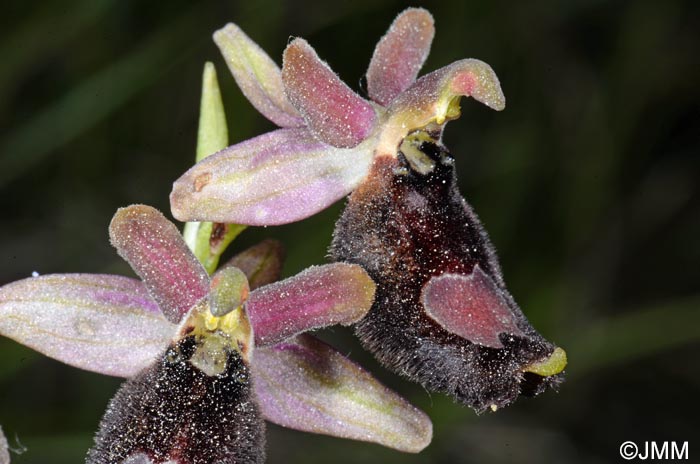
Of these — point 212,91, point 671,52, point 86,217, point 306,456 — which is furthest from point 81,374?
point 671,52

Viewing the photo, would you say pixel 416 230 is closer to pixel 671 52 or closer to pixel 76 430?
pixel 76 430

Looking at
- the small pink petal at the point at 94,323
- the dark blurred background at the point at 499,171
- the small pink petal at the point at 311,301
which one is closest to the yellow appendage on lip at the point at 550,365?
the small pink petal at the point at 311,301

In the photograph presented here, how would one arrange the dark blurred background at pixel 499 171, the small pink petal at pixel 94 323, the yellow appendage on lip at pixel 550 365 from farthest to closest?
1. the dark blurred background at pixel 499 171
2. the small pink petal at pixel 94 323
3. the yellow appendage on lip at pixel 550 365

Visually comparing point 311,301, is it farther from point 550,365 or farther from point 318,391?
point 550,365

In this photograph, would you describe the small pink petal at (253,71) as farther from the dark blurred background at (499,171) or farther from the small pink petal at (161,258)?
the dark blurred background at (499,171)

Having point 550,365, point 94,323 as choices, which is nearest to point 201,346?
point 94,323

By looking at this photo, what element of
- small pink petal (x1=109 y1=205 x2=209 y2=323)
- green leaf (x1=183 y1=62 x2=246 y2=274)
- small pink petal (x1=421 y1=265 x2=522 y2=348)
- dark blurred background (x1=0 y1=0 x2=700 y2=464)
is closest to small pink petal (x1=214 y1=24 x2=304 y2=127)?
green leaf (x1=183 y1=62 x2=246 y2=274)

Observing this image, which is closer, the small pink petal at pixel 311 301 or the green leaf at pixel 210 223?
the small pink petal at pixel 311 301

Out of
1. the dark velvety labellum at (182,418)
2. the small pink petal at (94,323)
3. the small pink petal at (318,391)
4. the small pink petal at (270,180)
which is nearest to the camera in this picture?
the dark velvety labellum at (182,418)
